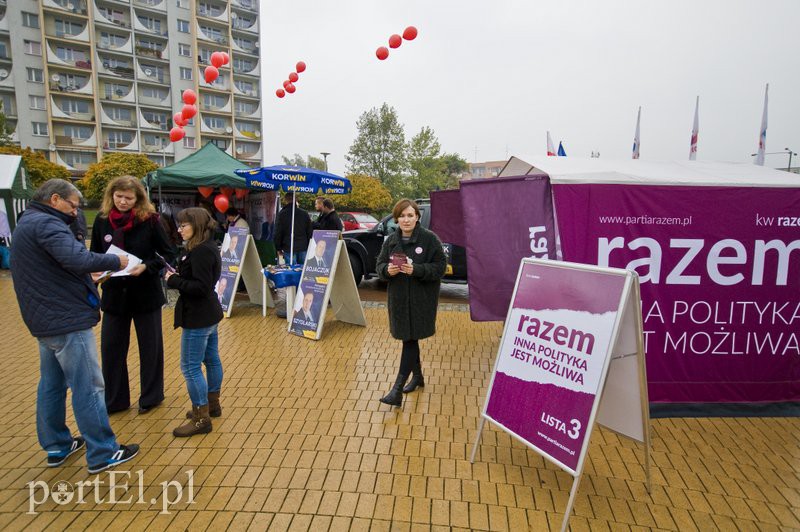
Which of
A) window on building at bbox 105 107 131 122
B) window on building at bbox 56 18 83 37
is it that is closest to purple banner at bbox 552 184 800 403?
window on building at bbox 105 107 131 122

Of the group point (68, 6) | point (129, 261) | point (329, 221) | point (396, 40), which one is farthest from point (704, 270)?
point (68, 6)

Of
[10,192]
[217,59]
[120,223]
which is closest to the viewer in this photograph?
[120,223]

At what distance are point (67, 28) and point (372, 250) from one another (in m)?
48.0

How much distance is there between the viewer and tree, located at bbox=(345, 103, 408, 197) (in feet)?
128

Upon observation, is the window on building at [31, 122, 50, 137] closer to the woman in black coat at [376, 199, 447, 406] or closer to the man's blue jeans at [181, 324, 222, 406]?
the man's blue jeans at [181, 324, 222, 406]

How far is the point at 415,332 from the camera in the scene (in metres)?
3.85

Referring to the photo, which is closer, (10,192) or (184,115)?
(184,115)

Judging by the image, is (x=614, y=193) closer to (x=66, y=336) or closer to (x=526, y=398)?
(x=526, y=398)

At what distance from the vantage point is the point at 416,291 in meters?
3.84

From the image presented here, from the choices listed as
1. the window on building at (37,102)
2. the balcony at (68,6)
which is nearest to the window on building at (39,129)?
the window on building at (37,102)

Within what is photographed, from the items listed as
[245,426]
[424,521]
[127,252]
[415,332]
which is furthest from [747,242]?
[127,252]

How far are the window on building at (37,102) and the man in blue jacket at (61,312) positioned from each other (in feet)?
161

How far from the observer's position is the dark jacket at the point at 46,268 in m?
2.60

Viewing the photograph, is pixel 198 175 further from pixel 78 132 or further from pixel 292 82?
pixel 78 132
